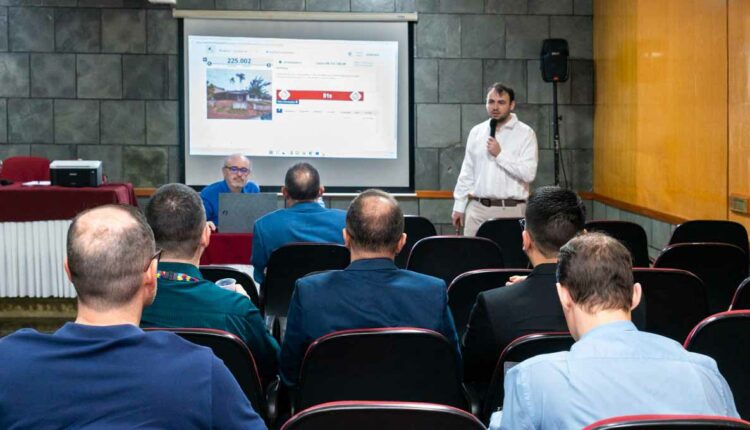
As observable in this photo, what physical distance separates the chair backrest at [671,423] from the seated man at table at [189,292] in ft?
4.55

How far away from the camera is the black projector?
6.02 metres

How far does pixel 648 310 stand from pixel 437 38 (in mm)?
5484

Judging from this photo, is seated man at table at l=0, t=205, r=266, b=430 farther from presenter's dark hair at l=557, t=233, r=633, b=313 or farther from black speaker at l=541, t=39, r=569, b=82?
black speaker at l=541, t=39, r=569, b=82

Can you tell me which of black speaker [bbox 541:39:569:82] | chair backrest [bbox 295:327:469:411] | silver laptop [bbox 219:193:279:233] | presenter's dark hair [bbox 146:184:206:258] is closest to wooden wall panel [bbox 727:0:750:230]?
black speaker [bbox 541:39:569:82]

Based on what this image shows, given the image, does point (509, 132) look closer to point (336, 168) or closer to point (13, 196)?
point (336, 168)

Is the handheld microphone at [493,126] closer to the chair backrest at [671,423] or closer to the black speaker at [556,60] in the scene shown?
the black speaker at [556,60]

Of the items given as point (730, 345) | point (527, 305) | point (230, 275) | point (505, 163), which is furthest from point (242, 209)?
point (730, 345)

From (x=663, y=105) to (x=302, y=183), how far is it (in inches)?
135

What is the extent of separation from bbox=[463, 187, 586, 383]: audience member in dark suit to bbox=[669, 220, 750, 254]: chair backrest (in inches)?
80.6

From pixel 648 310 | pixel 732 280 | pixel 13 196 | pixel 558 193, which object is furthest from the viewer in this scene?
pixel 13 196

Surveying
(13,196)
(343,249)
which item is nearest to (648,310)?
(343,249)

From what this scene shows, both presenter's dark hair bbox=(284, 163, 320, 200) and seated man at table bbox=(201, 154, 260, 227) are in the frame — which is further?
seated man at table bbox=(201, 154, 260, 227)

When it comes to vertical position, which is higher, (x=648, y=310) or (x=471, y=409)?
(x=648, y=310)

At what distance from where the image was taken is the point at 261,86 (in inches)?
324
